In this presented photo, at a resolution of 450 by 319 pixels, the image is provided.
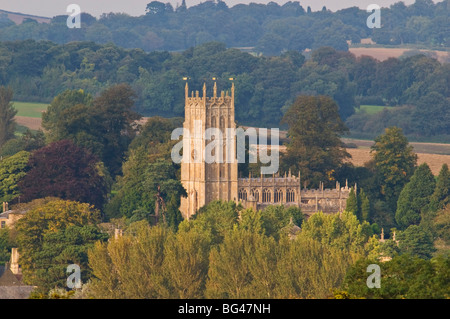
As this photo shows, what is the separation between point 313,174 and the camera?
103250mm

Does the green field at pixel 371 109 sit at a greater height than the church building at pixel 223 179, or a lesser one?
lesser

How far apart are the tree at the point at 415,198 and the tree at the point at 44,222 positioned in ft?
67.2

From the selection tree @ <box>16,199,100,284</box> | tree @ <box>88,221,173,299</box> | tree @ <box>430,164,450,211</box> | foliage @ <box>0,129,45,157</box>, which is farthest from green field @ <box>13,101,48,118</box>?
tree @ <box>88,221,173,299</box>

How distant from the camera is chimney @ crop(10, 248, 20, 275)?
3216 inches

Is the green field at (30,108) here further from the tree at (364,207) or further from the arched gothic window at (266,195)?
the tree at (364,207)

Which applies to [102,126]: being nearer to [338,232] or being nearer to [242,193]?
[242,193]

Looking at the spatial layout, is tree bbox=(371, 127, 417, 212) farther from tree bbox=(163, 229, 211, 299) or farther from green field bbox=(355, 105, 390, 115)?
green field bbox=(355, 105, 390, 115)

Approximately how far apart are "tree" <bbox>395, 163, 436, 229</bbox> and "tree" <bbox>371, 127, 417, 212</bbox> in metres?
2.51

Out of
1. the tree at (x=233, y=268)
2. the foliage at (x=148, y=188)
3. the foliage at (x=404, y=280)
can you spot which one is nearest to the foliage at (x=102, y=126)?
the foliage at (x=148, y=188)

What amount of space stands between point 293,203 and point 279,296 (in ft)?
94.0

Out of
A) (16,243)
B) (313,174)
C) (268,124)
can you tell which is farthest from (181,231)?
(268,124)

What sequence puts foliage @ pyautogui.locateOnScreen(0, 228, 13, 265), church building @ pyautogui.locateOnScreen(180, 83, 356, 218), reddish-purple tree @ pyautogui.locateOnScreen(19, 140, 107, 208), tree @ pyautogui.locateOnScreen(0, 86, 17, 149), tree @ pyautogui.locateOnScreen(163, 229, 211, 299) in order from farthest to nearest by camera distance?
tree @ pyautogui.locateOnScreen(0, 86, 17, 149) → church building @ pyautogui.locateOnScreen(180, 83, 356, 218) → reddish-purple tree @ pyautogui.locateOnScreen(19, 140, 107, 208) → foliage @ pyautogui.locateOnScreen(0, 228, 13, 265) → tree @ pyautogui.locateOnScreen(163, 229, 211, 299)

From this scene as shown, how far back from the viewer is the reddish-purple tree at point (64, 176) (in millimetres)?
94875
